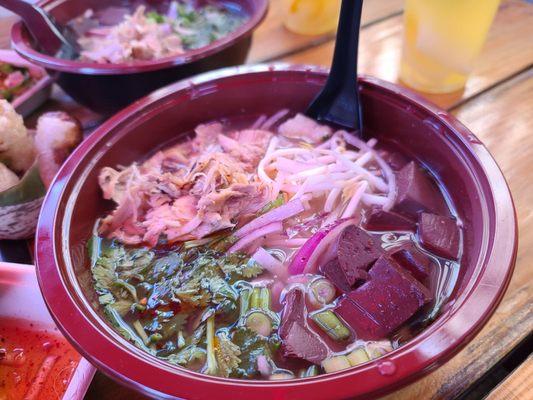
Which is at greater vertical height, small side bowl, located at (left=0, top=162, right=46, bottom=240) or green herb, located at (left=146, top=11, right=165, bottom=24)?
green herb, located at (left=146, top=11, right=165, bottom=24)

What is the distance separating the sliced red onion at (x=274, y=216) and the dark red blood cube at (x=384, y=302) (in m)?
0.32

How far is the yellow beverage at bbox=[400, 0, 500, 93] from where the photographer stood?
71.0 inches

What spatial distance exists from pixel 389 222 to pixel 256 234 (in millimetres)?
376

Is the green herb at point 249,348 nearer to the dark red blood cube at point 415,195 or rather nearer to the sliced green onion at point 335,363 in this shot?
the sliced green onion at point 335,363

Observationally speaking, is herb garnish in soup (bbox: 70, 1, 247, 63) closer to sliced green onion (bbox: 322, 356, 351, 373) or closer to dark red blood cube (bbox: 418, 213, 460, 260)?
dark red blood cube (bbox: 418, 213, 460, 260)

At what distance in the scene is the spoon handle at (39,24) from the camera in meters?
1.87

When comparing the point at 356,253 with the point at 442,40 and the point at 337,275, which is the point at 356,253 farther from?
the point at 442,40

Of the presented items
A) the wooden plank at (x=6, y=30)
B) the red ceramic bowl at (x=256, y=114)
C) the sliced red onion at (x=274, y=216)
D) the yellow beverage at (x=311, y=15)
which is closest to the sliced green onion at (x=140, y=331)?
the red ceramic bowl at (x=256, y=114)

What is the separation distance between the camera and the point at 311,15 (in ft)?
7.80

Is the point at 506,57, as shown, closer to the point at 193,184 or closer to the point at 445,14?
the point at 445,14

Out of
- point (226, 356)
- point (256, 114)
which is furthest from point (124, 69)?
point (226, 356)

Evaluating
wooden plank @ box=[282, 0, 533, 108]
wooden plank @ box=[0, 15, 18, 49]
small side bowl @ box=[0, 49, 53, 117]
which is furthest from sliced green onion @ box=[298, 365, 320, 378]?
wooden plank @ box=[0, 15, 18, 49]

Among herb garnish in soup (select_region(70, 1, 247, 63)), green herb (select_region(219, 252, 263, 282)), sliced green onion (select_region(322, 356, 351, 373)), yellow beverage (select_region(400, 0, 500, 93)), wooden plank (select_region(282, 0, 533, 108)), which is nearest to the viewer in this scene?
sliced green onion (select_region(322, 356, 351, 373))

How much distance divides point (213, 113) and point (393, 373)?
113 centimetres
